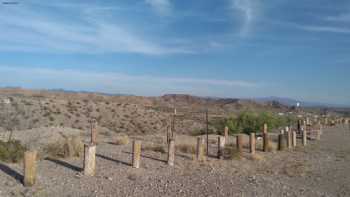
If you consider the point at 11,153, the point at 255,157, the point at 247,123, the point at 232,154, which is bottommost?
the point at 255,157

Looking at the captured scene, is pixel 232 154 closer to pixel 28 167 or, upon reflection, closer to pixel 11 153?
pixel 11 153

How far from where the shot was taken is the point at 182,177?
1325 cm

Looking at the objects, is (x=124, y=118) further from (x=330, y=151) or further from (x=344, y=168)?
(x=344, y=168)

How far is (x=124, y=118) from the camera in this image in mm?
48000

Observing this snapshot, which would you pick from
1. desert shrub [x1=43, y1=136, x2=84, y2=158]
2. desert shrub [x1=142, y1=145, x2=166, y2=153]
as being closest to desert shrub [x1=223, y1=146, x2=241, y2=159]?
desert shrub [x1=142, y1=145, x2=166, y2=153]

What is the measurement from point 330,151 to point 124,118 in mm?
28311

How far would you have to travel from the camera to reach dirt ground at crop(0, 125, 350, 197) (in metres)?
11.3

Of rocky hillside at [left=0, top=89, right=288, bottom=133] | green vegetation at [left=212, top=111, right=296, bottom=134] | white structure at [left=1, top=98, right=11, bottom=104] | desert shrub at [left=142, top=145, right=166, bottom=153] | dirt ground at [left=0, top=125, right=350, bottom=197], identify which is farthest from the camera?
white structure at [left=1, top=98, right=11, bottom=104]

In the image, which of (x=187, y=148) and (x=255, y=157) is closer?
(x=255, y=157)

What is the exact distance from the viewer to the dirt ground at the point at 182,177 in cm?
1129

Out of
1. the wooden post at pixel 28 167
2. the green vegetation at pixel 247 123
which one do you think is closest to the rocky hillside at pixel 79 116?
the green vegetation at pixel 247 123

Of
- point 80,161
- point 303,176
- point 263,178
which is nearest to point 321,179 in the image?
point 303,176

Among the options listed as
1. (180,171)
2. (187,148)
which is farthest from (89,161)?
(187,148)

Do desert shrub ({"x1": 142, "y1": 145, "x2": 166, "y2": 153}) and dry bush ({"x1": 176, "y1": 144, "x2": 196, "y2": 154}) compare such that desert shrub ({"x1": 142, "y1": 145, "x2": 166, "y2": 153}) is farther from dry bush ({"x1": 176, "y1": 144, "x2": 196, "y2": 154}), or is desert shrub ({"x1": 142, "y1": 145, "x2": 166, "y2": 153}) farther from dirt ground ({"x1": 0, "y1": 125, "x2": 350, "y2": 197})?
dry bush ({"x1": 176, "y1": 144, "x2": 196, "y2": 154})
